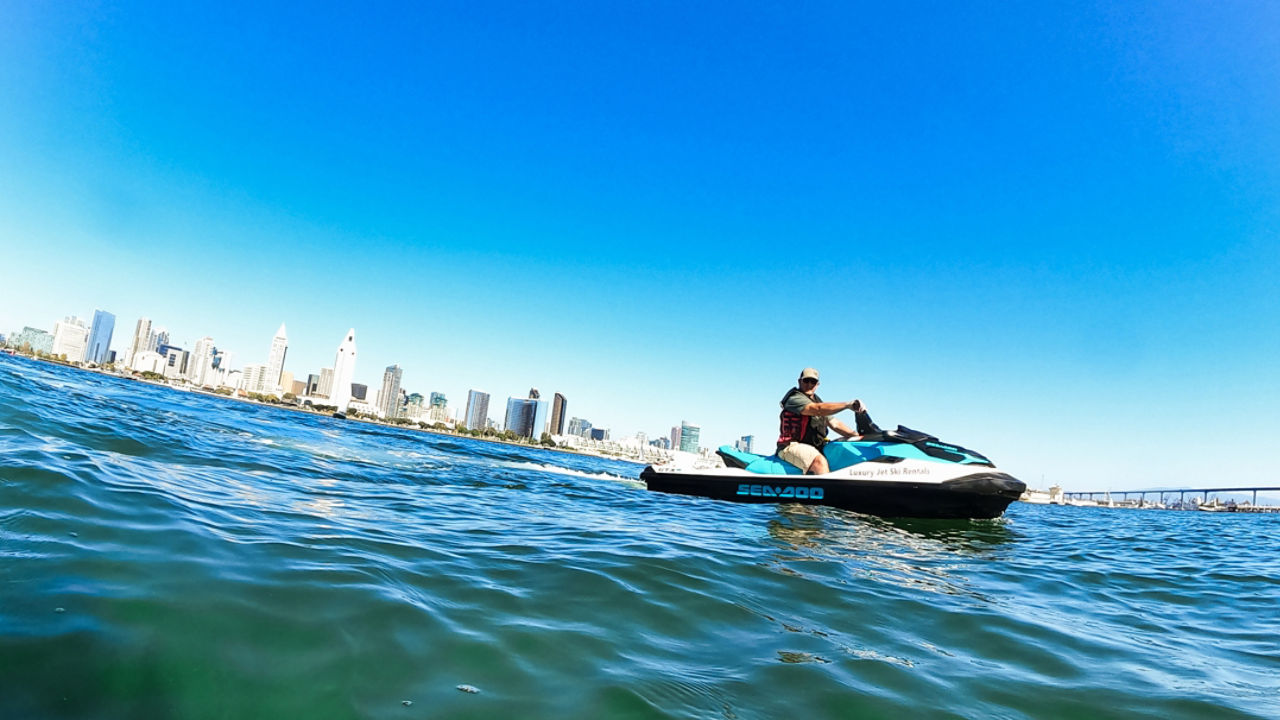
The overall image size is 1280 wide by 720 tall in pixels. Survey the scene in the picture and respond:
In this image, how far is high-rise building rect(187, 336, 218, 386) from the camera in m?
162

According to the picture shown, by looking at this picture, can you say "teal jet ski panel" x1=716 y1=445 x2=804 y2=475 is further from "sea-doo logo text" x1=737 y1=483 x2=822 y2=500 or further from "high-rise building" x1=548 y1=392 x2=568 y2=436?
"high-rise building" x1=548 y1=392 x2=568 y2=436

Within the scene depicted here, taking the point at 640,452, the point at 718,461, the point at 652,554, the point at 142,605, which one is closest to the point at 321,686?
the point at 142,605

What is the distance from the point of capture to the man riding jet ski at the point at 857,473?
8727mm

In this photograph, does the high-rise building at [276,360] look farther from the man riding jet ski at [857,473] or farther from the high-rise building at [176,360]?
the man riding jet ski at [857,473]

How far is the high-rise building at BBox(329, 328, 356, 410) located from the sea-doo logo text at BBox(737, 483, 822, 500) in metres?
122

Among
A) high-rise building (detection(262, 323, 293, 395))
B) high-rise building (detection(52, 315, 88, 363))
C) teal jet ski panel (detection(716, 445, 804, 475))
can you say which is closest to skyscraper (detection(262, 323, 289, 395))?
high-rise building (detection(262, 323, 293, 395))

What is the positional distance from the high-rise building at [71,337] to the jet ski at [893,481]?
233380mm

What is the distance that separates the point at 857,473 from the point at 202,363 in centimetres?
20815

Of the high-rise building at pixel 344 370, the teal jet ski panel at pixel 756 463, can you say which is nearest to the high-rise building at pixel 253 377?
the high-rise building at pixel 344 370

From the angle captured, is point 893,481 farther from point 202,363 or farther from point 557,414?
point 202,363

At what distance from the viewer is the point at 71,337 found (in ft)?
570

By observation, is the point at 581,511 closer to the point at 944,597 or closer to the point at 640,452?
the point at 944,597

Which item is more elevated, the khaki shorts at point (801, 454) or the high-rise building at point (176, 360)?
the high-rise building at point (176, 360)

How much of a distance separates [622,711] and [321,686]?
104 centimetres
